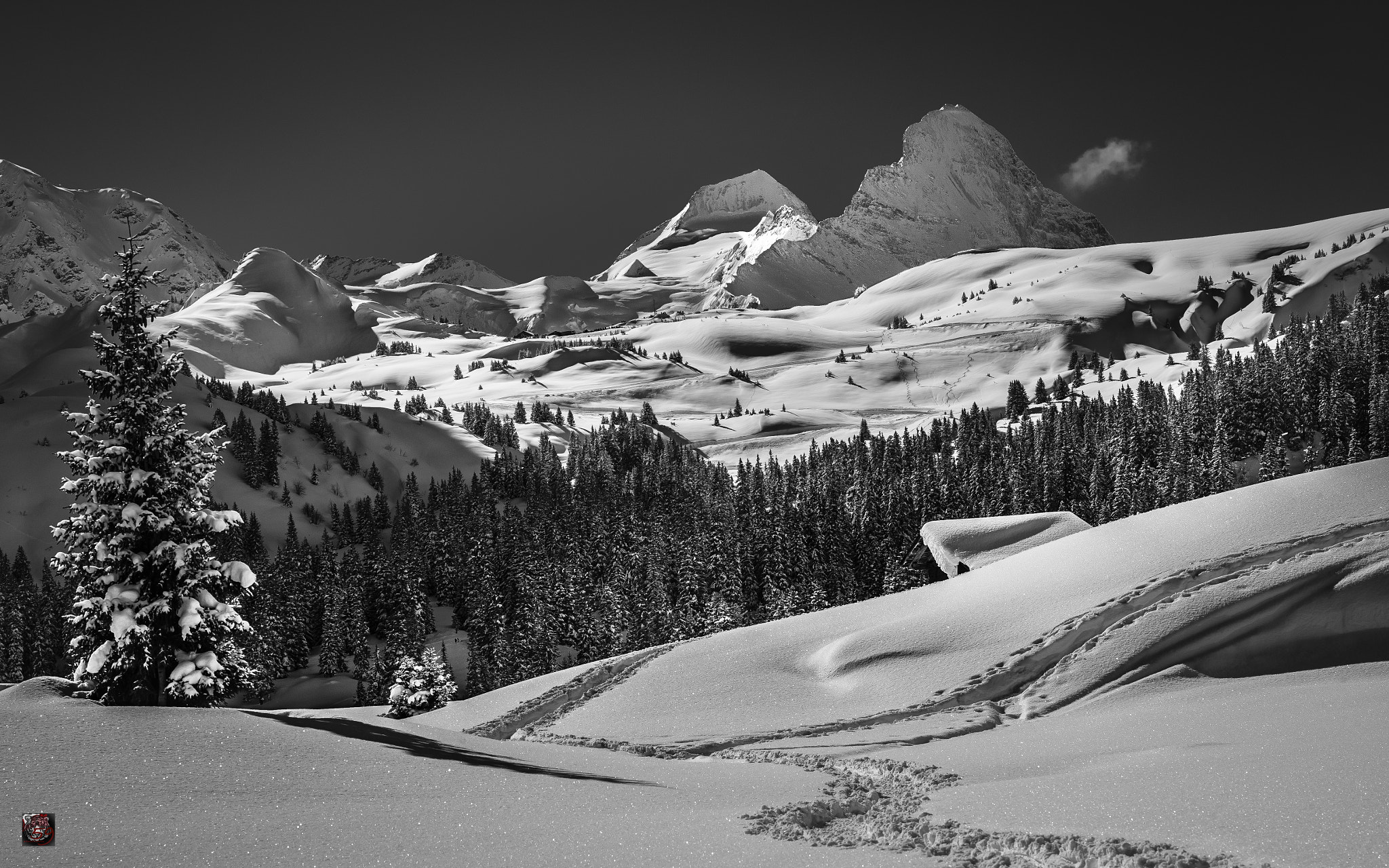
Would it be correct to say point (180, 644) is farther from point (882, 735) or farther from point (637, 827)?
point (882, 735)

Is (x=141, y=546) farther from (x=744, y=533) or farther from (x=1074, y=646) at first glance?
(x=744, y=533)

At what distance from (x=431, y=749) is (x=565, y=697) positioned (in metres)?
17.2

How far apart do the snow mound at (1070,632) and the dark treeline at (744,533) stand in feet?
129

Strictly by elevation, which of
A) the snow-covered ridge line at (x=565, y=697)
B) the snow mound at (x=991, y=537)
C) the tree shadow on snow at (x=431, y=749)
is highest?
the snow mound at (x=991, y=537)

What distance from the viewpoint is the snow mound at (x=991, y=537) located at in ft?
157

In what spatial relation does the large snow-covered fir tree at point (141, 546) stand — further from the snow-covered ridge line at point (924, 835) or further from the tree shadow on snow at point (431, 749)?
the snow-covered ridge line at point (924, 835)

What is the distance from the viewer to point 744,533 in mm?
109250

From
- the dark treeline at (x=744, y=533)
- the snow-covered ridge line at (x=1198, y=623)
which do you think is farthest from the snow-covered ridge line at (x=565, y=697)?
the dark treeline at (x=744, y=533)

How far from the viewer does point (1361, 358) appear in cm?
13288

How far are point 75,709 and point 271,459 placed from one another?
663 feet

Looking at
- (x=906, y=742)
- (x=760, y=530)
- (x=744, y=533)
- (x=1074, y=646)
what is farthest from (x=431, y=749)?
(x=744, y=533)

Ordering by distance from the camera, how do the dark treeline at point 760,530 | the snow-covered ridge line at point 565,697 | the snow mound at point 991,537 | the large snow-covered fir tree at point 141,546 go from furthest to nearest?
the dark treeline at point 760,530 < the snow mound at point 991,537 < the snow-covered ridge line at point 565,697 < the large snow-covered fir tree at point 141,546

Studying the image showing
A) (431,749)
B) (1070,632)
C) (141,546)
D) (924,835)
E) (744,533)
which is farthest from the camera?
(744,533)

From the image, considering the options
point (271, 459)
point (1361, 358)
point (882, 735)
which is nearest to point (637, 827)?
point (882, 735)
